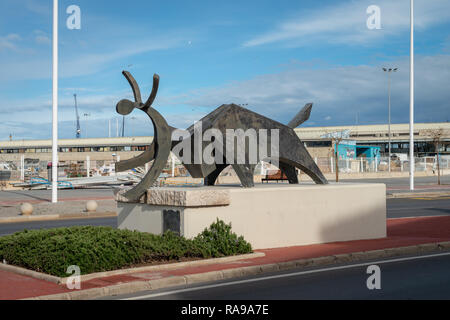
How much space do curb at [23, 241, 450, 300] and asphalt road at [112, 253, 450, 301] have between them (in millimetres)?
229

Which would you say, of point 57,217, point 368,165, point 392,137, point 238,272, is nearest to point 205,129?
point 238,272

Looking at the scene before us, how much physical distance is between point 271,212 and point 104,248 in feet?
13.4

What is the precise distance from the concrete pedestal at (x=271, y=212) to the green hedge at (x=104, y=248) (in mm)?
476

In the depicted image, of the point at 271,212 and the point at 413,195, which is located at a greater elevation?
the point at 271,212

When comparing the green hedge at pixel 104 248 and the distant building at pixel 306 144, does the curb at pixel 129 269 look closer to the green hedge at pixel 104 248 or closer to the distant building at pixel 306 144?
the green hedge at pixel 104 248

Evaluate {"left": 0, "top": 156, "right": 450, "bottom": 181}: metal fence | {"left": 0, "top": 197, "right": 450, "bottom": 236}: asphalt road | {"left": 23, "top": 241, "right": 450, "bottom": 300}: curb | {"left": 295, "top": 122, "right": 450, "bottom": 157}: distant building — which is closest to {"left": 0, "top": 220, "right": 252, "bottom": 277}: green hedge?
{"left": 23, "top": 241, "right": 450, "bottom": 300}: curb

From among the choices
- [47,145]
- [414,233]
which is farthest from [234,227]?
[47,145]

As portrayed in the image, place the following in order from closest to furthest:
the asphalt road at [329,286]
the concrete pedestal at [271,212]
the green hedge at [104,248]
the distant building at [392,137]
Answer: the asphalt road at [329,286] < the green hedge at [104,248] < the concrete pedestal at [271,212] < the distant building at [392,137]

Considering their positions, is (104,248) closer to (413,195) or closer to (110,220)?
(110,220)

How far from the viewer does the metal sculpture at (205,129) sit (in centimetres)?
1155

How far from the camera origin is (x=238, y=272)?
9.55 m

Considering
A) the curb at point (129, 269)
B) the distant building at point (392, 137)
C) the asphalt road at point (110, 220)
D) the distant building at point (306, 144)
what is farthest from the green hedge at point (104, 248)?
the distant building at point (392, 137)

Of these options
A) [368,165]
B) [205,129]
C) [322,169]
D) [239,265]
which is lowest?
[239,265]

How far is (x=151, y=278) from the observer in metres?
8.80
